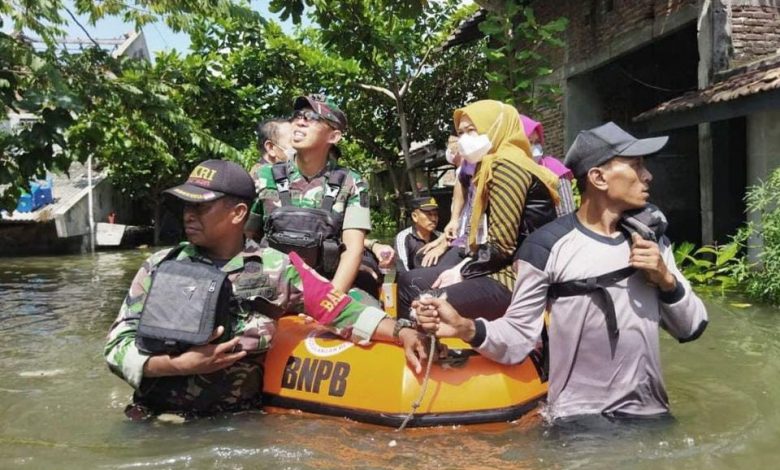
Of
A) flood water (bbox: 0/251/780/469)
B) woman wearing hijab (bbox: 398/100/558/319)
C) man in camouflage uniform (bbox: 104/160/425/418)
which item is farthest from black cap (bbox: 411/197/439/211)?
man in camouflage uniform (bbox: 104/160/425/418)

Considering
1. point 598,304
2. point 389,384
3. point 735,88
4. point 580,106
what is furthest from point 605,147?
point 580,106

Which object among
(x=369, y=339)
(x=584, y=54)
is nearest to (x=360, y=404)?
(x=369, y=339)

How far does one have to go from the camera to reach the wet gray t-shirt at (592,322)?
112 inches

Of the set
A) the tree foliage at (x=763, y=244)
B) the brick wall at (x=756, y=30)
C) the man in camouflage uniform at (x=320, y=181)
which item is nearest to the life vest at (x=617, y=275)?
the man in camouflage uniform at (x=320, y=181)

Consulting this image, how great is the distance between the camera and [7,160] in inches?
271

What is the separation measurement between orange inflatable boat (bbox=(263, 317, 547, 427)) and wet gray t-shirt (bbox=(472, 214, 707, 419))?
0.75 feet

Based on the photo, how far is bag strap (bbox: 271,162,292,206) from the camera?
154 inches

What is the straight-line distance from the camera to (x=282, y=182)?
3.96 metres

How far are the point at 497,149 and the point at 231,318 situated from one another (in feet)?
4.36

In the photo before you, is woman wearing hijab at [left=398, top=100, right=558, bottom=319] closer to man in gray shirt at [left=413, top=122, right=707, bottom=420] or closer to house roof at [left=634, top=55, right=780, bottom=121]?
man in gray shirt at [left=413, top=122, right=707, bottom=420]

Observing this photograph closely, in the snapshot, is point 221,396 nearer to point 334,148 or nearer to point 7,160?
point 334,148

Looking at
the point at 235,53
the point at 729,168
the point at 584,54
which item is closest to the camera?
the point at 729,168

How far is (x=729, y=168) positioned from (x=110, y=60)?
697 cm

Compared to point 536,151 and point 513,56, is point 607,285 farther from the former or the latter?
point 513,56
